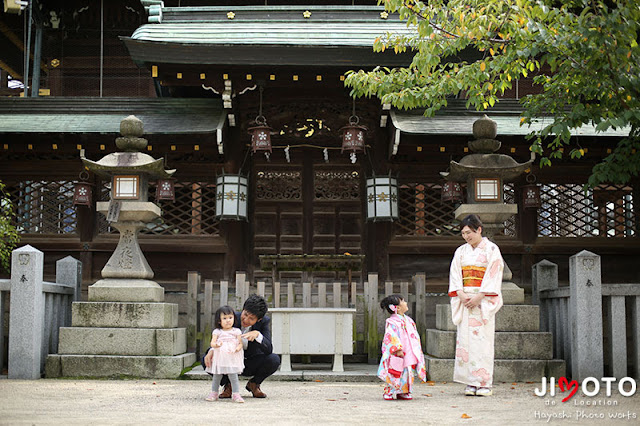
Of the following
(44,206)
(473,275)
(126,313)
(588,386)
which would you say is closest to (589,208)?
(588,386)

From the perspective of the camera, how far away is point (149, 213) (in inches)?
367

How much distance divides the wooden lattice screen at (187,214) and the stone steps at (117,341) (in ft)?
11.2

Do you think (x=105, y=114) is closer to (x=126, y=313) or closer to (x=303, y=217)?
(x=303, y=217)

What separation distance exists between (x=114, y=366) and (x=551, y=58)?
634 cm

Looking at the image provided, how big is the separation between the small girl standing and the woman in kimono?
2.29 meters

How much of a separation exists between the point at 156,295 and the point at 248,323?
2.95 meters

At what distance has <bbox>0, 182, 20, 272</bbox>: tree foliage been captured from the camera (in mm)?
10984

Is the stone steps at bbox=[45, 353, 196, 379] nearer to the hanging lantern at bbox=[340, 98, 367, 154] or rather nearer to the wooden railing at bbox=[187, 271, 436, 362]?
the wooden railing at bbox=[187, 271, 436, 362]

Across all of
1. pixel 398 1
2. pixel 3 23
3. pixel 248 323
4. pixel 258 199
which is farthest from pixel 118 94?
pixel 248 323

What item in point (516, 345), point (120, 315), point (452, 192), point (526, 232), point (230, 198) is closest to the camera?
point (516, 345)

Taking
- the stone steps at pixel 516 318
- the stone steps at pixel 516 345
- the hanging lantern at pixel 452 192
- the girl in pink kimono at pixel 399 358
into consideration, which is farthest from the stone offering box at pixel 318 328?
the hanging lantern at pixel 452 192

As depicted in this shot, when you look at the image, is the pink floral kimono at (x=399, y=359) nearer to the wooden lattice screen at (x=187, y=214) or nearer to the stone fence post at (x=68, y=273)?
the stone fence post at (x=68, y=273)

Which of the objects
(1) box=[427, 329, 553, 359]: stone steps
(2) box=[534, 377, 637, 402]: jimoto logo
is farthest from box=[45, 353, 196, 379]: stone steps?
(2) box=[534, 377, 637, 402]: jimoto logo

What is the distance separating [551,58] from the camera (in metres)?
7.86
